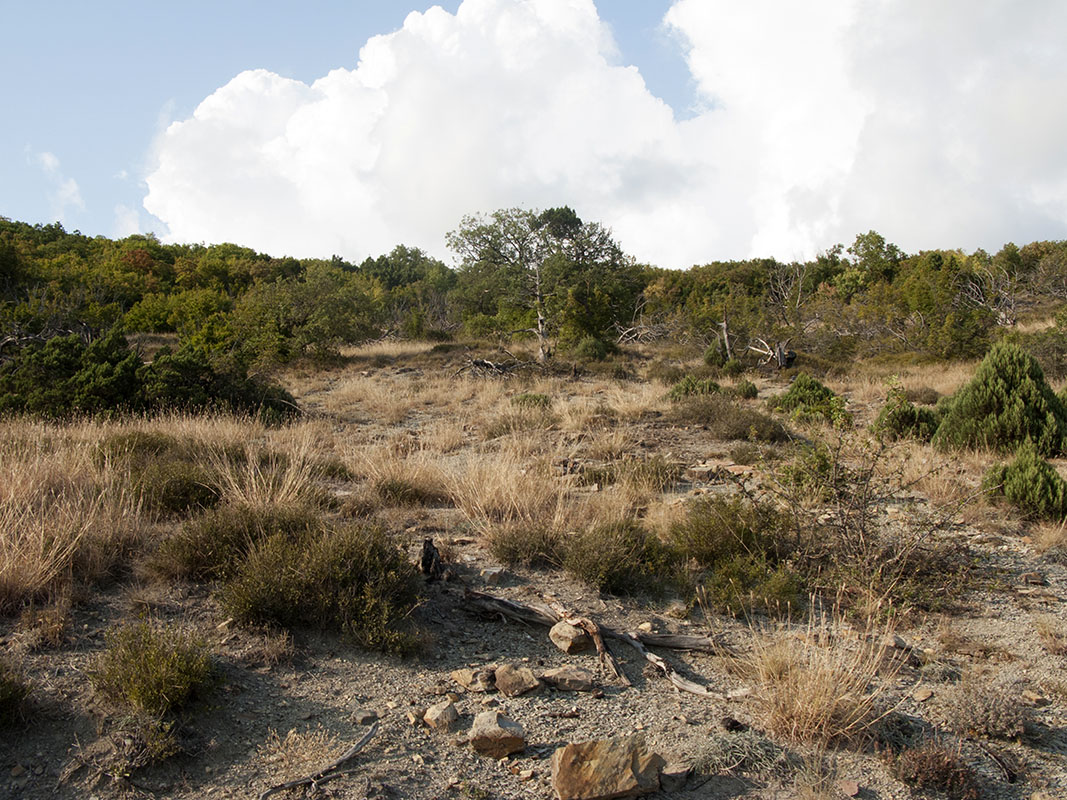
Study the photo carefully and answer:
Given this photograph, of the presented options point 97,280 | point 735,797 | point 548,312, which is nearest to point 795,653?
point 735,797

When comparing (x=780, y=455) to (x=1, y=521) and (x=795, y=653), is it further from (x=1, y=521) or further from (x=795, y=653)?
(x=1, y=521)

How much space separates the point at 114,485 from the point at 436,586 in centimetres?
312

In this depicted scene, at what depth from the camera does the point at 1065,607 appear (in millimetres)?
5105

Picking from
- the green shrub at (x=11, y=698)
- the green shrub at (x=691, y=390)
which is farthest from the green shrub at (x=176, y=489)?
the green shrub at (x=691, y=390)

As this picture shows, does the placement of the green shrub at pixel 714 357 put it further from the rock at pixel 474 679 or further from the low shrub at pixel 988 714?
the rock at pixel 474 679

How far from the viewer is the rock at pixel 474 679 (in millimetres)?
3844

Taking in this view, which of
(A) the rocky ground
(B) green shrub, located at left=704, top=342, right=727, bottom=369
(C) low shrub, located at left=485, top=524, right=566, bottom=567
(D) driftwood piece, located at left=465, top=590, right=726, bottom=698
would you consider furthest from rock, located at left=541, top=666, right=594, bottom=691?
(B) green shrub, located at left=704, top=342, right=727, bottom=369

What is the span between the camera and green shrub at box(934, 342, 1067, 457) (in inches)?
364

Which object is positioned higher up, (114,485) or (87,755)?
(114,485)

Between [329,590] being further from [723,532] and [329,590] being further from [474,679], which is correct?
[723,532]

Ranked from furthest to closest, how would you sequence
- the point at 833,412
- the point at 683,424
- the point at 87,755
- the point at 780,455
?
the point at 683,424 → the point at 780,455 → the point at 833,412 → the point at 87,755

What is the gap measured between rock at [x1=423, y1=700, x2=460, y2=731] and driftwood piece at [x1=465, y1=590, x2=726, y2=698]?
1.03 metres

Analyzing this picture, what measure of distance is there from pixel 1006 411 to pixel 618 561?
7057 mm

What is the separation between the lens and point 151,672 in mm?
3252
